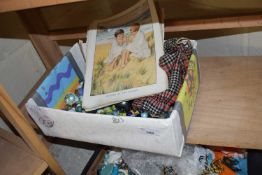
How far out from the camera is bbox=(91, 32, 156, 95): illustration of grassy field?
0.74 metres

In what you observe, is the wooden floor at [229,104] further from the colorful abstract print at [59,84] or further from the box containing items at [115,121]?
the colorful abstract print at [59,84]

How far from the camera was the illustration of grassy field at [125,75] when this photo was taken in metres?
0.74

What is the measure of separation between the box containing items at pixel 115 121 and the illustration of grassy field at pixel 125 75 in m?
0.06

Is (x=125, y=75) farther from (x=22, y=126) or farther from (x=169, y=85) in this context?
(x=22, y=126)

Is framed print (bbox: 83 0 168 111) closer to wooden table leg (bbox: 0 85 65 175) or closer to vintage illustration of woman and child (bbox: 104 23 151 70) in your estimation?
vintage illustration of woman and child (bbox: 104 23 151 70)

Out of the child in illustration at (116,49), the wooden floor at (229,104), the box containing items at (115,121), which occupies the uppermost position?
the child in illustration at (116,49)

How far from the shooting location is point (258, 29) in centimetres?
87

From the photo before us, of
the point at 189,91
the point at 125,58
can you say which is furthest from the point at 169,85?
the point at 125,58

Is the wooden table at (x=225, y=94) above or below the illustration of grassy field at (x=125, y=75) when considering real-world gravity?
below

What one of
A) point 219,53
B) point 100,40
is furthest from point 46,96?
point 219,53

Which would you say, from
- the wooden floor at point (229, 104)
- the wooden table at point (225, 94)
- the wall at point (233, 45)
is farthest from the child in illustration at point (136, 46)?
the wall at point (233, 45)

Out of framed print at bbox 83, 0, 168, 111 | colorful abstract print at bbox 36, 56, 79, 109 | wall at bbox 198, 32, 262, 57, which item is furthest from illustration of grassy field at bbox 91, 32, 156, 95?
wall at bbox 198, 32, 262, 57

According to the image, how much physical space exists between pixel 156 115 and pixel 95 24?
37cm

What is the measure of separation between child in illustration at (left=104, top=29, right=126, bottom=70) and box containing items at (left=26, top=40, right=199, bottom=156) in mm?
134
